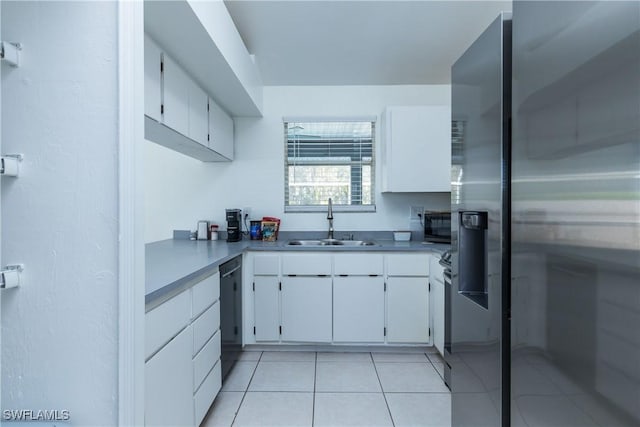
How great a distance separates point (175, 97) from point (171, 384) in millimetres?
1514

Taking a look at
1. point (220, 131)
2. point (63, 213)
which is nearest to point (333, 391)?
point (63, 213)

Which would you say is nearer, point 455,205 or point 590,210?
point 590,210

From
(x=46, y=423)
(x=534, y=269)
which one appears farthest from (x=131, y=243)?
(x=534, y=269)

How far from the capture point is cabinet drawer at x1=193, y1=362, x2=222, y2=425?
4.91 feet

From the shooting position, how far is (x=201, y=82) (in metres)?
2.16

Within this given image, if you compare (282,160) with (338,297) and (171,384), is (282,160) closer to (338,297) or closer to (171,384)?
(338,297)

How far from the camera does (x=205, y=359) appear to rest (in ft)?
5.31

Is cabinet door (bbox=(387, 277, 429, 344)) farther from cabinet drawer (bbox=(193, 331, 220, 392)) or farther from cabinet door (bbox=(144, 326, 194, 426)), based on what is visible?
cabinet door (bbox=(144, 326, 194, 426))

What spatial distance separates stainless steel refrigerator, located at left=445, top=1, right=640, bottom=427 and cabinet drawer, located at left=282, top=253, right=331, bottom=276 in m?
1.38

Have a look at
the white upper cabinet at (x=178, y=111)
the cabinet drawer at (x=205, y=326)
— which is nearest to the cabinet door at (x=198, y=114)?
the white upper cabinet at (x=178, y=111)

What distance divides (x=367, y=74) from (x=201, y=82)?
4.99ft

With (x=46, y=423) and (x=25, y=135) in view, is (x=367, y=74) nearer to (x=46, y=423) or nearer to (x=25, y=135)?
(x=25, y=135)

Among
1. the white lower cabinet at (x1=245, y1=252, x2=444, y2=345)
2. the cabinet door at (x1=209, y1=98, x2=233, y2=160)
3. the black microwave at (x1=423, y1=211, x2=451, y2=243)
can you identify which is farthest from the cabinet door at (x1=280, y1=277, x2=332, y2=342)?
the cabinet door at (x1=209, y1=98, x2=233, y2=160)

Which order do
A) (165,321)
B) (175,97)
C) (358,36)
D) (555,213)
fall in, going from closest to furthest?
(555,213) < (165,321) < (175,97) < (358,36)
